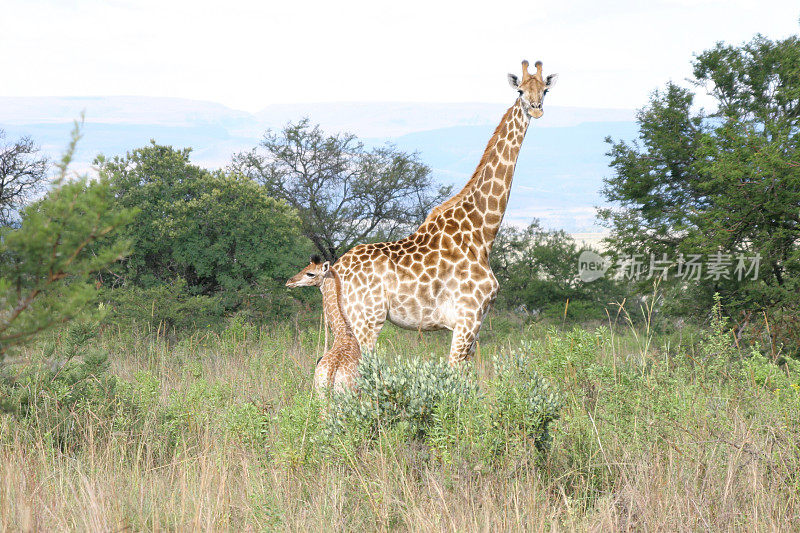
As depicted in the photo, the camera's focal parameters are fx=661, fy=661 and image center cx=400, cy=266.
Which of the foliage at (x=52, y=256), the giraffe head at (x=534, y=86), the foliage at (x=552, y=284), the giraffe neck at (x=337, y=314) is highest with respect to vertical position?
the giraffe head at (x=534, y=86)

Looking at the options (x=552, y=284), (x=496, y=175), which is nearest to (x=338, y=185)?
(x=552, y=284)

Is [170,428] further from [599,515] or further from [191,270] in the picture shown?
[191,270]

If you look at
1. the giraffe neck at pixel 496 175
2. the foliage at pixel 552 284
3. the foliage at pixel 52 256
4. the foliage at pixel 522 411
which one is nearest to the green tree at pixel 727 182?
the foliage at pixel 552 284

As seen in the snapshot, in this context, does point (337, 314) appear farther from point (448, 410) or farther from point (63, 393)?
point (63, 393)

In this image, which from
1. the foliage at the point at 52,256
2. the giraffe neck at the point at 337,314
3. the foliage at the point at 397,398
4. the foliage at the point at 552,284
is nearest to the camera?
the foliage at the point at 52,256

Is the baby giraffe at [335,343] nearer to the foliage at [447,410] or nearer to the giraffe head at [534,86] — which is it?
the foliage at [447,410]

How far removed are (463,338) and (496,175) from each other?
2.09 meters

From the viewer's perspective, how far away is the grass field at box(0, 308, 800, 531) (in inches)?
162

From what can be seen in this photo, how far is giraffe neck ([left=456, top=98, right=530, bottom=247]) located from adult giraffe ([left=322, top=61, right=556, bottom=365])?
0.11ft

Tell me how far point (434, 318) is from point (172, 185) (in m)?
7.28

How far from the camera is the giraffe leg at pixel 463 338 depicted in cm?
718

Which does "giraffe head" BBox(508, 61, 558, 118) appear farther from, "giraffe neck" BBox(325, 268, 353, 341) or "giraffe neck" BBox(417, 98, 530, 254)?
"giraffe neck" BBox(325, 268, 353, 341)

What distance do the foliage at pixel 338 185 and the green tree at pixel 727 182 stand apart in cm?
770

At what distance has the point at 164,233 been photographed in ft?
39.8
